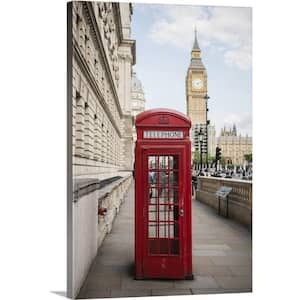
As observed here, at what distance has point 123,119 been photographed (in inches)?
836

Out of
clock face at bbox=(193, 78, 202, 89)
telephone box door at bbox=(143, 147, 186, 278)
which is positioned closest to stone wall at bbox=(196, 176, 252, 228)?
clock face at bbox=(193, 78, 202, 89)

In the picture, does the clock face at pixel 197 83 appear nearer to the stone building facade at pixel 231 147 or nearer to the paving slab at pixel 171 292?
the stone building facade at pixel 231 147

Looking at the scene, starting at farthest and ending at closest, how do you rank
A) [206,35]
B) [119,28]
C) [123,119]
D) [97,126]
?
[123,119] < [119,28] < [97,126] < [206,35]

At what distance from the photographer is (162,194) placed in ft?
18.6

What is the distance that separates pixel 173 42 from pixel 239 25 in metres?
1.79

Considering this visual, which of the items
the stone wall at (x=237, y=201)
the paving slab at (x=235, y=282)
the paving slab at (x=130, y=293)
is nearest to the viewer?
the paving slab at (x=130, y=293)

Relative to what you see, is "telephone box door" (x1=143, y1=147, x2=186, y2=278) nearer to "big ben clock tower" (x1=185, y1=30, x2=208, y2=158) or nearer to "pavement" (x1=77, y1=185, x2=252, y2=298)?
"pavement" (x1=77, y1=185, x2=252, y2=298)

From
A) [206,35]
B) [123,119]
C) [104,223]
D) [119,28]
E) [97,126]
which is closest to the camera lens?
[206,35]

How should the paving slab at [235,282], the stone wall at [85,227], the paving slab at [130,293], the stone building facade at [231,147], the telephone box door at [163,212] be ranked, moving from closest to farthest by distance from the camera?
the stone wall at [85,227], the paving slab at [130,293], the telephone box door at [163,212], the paving slab at [235,282], the stone building facade at [231,147]

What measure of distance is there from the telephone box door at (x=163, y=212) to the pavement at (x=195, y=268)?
21 cm

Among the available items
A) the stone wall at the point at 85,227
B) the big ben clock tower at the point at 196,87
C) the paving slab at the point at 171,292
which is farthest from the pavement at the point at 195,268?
the big ben clock tower at the point at 196,87

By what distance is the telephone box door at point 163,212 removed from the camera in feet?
18.5

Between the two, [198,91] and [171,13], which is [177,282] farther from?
[171,13]
